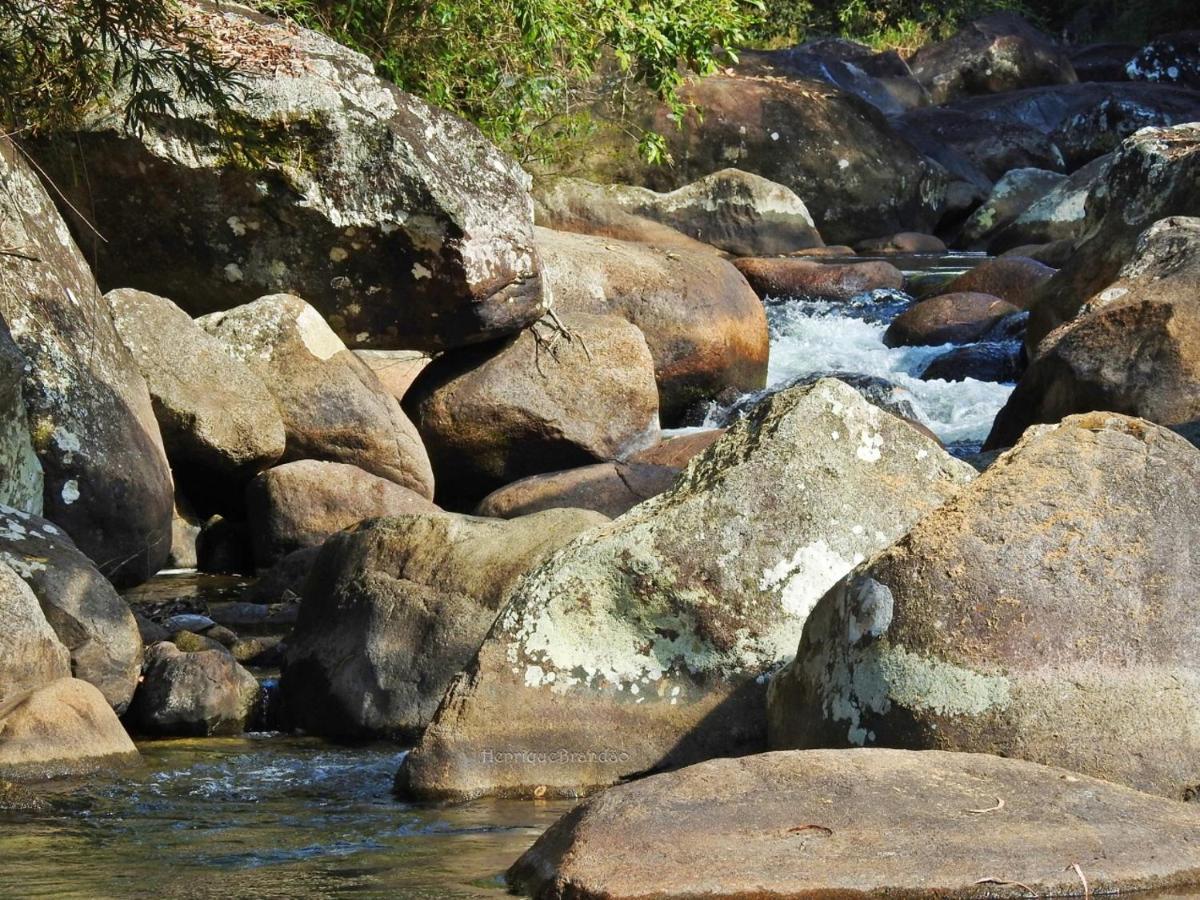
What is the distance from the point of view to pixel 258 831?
514 centimetres

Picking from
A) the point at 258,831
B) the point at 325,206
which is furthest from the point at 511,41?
the point at 258,831

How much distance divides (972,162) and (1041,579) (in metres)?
23.4

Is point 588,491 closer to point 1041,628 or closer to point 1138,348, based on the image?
point 1138,348

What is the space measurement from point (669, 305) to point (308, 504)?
195 inches

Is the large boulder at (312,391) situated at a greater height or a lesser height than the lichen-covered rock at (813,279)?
lesser

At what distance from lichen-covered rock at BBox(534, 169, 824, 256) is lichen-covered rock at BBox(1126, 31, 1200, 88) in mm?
12779

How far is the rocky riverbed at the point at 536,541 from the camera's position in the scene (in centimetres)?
441

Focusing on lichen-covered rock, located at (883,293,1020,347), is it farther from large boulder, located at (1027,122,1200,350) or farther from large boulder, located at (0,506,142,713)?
large boulder, located at (0,506,142,713)

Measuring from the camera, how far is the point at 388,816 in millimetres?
5266

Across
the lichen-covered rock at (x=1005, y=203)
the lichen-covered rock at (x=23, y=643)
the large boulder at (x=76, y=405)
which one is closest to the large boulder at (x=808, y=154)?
the lichen-covered rock at (x=1005, y=203)

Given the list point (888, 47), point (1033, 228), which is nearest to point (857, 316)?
point (1033, 228)

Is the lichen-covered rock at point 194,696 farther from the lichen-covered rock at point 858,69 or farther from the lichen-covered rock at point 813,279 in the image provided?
the lichen-covered rock at point 858,69

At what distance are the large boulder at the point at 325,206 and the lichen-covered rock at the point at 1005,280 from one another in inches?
277

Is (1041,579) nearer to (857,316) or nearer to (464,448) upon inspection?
(464,448)
